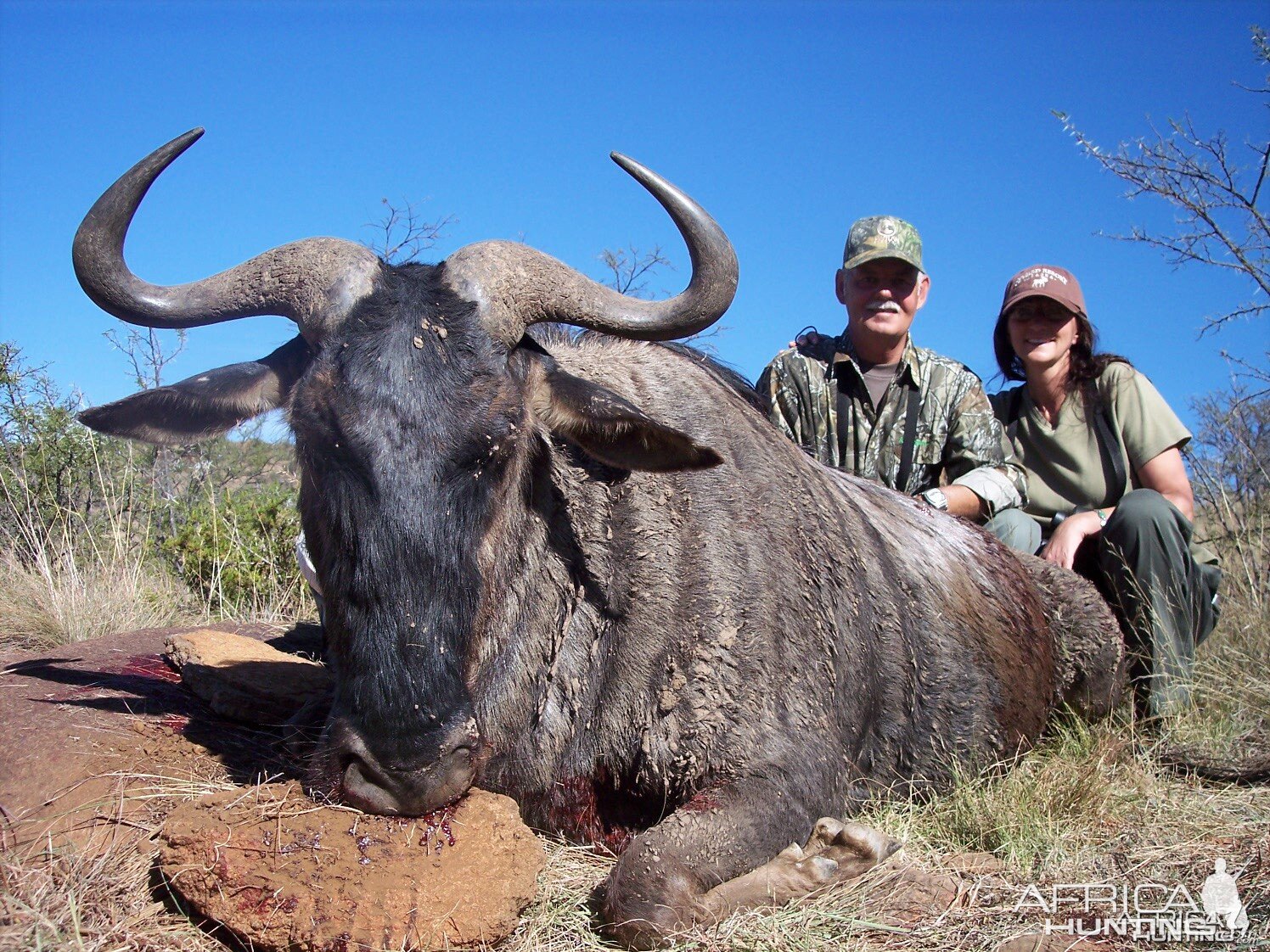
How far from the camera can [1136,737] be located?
5090 mm

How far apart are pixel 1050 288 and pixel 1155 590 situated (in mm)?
1906

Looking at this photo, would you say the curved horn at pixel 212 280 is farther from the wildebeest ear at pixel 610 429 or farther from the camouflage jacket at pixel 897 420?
the camouflage jacket at pixel 897 420

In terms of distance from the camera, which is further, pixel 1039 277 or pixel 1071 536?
pixel 1039 277

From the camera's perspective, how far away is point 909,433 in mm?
6293

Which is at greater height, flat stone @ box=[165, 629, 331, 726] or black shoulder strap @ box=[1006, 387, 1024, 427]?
black shoulder strap @ box=[1006, 387, 1024, 427]

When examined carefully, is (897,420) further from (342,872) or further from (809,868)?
(342,872)

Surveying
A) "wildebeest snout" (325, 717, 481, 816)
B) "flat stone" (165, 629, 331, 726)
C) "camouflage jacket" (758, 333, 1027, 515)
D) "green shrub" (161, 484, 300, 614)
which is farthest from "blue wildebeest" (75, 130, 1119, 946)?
"green shrub" (161, 484, 300, 614)

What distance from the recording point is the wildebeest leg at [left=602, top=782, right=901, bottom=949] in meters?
3.07

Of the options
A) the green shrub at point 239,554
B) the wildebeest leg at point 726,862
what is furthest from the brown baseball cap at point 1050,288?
the green shrub at point 239,554

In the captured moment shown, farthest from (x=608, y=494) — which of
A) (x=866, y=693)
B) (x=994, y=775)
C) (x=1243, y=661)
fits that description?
(x=1243, y=661)

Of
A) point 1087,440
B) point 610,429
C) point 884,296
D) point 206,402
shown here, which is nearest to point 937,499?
point 1087,440

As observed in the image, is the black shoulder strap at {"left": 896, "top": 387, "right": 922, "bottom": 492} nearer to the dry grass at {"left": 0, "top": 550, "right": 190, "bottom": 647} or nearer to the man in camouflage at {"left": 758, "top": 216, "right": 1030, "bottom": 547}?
the man in camouflage at {"left": 758, "top": 216, "right": 1030, "bottom": 547}

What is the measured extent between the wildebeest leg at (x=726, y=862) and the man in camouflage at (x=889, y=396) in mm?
2988

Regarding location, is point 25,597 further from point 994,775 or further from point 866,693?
point 994,775
